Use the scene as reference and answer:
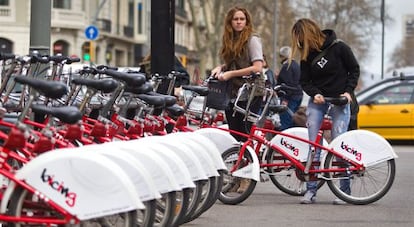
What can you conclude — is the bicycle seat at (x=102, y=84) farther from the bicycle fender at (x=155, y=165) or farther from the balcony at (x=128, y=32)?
the balcony at (x=128, y=32)

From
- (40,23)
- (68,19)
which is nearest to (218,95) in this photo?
(40,23)

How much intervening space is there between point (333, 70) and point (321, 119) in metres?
0.49

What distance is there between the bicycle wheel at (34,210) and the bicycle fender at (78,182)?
0.11 m

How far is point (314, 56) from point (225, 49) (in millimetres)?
993

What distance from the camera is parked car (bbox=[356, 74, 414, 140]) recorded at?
21.1 m

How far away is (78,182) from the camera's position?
5699mm

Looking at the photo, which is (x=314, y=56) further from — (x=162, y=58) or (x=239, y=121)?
(x=162, y=58)

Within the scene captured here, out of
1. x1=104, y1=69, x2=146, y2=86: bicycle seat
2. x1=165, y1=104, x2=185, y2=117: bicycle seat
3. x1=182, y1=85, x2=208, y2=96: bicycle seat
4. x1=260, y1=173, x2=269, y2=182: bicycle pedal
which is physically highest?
x1=104, y1=69, x2=146, y2=86: bicycle seat

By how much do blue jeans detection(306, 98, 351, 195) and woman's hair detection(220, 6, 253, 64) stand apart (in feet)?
3.06

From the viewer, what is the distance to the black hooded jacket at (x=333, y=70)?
10.0 metres

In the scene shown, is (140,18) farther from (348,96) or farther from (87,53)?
(348,96)

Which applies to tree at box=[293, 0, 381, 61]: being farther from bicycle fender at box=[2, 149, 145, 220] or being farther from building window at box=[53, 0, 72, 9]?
bicycle fender at box=[2, 149, 145, 220]

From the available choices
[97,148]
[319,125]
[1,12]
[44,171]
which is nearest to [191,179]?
[97,148]

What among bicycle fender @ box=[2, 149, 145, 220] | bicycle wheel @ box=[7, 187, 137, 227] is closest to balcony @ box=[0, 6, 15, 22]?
bicycle wheel @ box=[7, 187, 137, 227]
